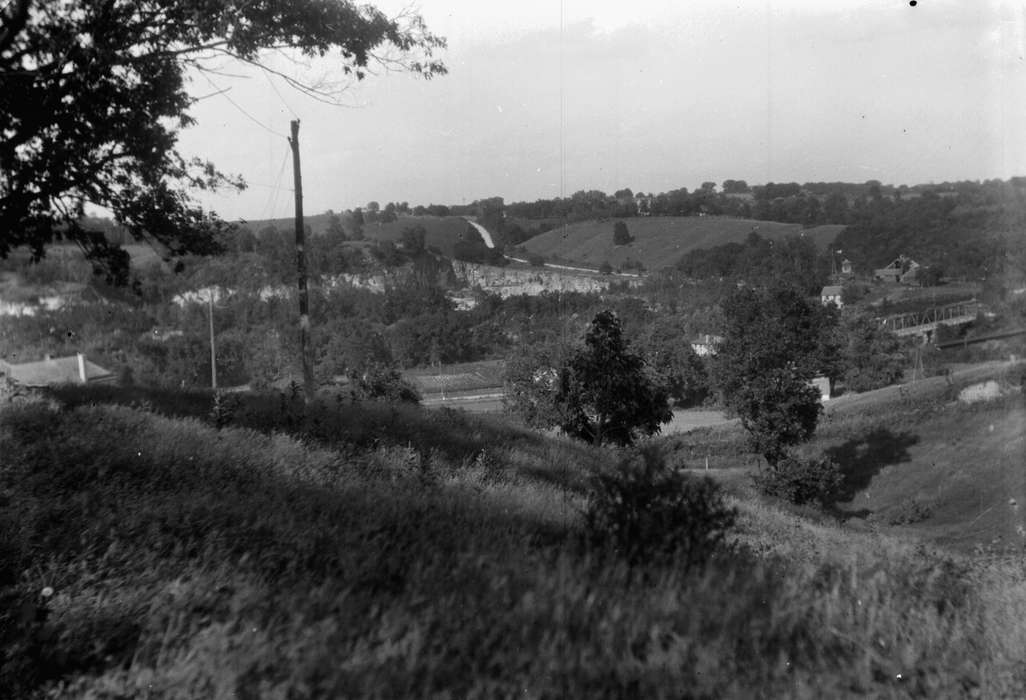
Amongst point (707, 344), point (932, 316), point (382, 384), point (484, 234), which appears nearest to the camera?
point (382, 384)

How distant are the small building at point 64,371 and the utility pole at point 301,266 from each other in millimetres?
2727

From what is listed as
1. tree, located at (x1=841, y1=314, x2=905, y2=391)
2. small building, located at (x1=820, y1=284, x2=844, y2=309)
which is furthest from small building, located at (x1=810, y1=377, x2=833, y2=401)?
small building, located at (x1=820, y1=284, x2=844, y2=309)

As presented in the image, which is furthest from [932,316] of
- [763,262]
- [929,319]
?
[763,262]

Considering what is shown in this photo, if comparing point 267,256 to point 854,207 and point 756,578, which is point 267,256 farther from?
point 854,207

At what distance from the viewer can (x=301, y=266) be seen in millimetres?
12711

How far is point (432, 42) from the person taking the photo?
9047mm

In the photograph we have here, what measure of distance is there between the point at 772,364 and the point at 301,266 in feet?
35.9

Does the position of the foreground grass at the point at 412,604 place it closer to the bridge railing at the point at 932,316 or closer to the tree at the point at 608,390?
the tree at the point at 608,390

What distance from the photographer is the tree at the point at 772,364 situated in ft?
53.7

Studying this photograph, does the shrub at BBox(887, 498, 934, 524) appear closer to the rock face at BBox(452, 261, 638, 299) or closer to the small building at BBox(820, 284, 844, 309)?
the small building at BBox(820, 284, 844, 309)

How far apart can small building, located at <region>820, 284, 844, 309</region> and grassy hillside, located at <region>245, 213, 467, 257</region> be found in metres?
8.64

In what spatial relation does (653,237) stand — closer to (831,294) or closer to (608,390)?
(831,294)

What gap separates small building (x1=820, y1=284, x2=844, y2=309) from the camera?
65.0 feet

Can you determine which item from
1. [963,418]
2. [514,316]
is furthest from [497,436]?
[963,418]
